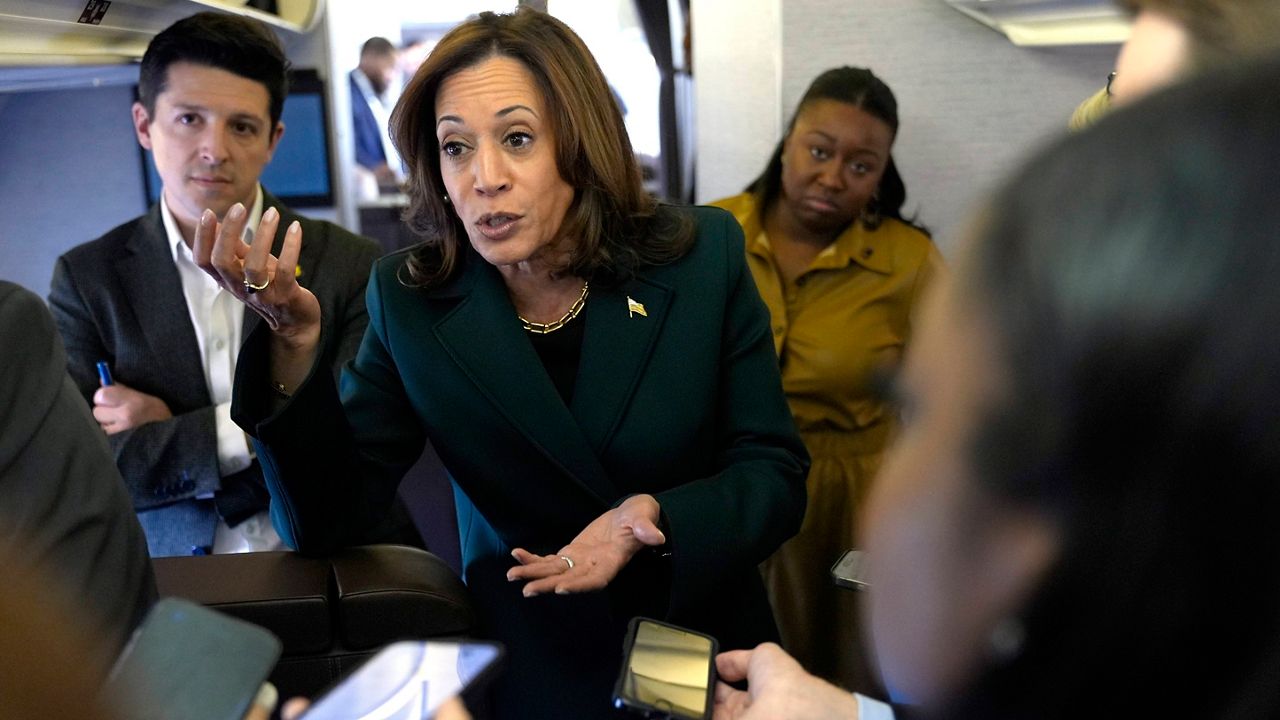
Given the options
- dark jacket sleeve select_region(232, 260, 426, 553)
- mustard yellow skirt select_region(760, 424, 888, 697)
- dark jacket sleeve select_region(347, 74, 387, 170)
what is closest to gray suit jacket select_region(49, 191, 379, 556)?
dark jacket sleeve select_region(232, 260, 426, 553)

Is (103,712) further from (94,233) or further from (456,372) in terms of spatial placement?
(94,233)

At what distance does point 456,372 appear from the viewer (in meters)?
1.80

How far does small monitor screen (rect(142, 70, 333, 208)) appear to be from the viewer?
437 centimetres

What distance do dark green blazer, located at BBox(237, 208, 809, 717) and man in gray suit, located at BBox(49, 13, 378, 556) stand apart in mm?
530

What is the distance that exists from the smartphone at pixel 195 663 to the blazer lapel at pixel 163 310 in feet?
4.73

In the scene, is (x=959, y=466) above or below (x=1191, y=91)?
below

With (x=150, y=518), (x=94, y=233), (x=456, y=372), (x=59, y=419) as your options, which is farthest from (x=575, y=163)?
(x=94, y=233)

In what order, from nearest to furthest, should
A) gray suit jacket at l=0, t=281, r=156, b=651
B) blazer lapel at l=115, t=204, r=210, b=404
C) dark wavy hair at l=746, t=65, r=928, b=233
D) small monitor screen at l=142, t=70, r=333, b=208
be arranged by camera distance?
gray suit jacket at l=0, t=281, r=156, b=651
blazer lapel at l=115, t=204, r=210, b=404
dark wavy hair at l=746, t=65, r=928, b=233
small monitor screen at l=142, t=70, r=333, b=208

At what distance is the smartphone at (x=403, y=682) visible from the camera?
1063mm

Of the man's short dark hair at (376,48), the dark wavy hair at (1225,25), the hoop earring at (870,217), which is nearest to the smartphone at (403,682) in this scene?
the dark wavy hair at (1225,25)

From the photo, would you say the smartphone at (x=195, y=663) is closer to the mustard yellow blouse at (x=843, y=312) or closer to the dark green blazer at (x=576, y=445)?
the dark green blazer at (x=576, y=445)

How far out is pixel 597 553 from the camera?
156cm

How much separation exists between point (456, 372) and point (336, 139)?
3.12 meters

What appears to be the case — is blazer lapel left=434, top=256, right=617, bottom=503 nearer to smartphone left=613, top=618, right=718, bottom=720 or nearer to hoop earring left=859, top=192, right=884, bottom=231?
smartphone left=613, top=618, right=718, bottom=720
